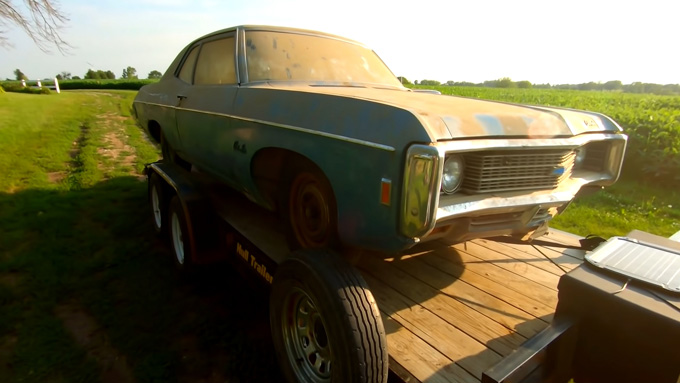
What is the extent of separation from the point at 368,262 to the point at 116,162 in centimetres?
699

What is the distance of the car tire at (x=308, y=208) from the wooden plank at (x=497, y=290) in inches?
31.3

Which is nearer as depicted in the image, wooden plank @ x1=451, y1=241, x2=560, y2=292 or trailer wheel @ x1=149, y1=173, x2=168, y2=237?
wooden plank @ x1=451, y1=241, x2=560, y2=292

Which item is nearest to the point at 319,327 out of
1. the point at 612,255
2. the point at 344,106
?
the point at 344,106

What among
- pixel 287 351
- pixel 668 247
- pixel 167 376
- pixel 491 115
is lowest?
pixel 167 376

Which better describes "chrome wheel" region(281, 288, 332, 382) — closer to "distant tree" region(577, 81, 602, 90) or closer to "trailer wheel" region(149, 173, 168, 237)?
"trailer wheel" region(149, 173, 168, 237)

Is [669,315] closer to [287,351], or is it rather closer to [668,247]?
[668,247]

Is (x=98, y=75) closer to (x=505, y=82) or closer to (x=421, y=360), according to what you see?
(x=505, y=82)

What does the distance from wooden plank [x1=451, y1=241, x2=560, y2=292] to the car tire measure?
104 cm

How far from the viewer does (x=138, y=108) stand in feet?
17.3

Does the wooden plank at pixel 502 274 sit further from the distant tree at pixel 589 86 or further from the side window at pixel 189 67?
the distant tree at pixel 589 86

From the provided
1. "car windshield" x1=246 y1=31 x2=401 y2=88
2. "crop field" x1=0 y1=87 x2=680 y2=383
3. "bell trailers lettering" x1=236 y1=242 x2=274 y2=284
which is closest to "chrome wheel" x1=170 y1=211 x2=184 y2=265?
"crop field" x1=0 y1=87 x2=680 y2=383

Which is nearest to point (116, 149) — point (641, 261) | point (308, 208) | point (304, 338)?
point (308, 208)

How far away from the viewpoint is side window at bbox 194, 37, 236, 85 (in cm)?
313

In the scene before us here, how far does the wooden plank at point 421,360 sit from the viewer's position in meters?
1.59
